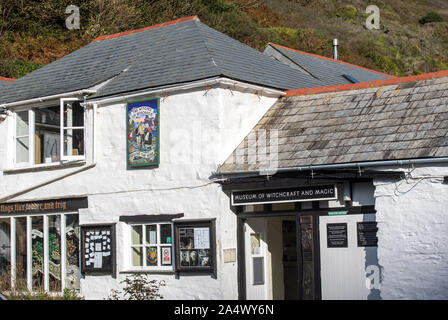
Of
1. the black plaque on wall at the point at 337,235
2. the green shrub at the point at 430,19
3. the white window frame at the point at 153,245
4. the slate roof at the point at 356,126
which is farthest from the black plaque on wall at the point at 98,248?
the green shrub at the point at 430,19

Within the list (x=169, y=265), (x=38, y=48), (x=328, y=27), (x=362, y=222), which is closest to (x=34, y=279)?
(x=169, y=265)

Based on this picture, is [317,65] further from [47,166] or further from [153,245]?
[153,245]

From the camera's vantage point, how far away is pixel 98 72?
59.0ft

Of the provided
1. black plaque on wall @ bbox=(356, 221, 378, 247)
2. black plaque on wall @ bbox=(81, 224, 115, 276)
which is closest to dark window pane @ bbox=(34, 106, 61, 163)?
black plaque on wall @ bbox=(81, 224, 115, 276)

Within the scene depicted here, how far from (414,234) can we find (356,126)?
270 centimetres

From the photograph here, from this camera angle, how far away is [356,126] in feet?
48.0

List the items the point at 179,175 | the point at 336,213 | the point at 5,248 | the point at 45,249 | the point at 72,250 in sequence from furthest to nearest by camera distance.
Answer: the point at 5,248 < the point at 45,249 < the point at 72,250 < the point at 179,175 < the point at 336,213

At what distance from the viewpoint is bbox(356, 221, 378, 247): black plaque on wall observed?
13.6 m

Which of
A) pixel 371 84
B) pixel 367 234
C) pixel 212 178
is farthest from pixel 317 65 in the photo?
pixel 367 234

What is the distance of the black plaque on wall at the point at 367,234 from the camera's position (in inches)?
537

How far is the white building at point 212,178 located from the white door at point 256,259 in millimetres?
36

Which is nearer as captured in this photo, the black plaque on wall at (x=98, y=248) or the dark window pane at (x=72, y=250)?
the black plaque on wall at (x=98, y=248)

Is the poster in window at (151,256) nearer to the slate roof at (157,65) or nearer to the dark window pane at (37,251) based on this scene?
the dark window pane at (37,251)

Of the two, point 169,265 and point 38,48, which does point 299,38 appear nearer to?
point 38,48
